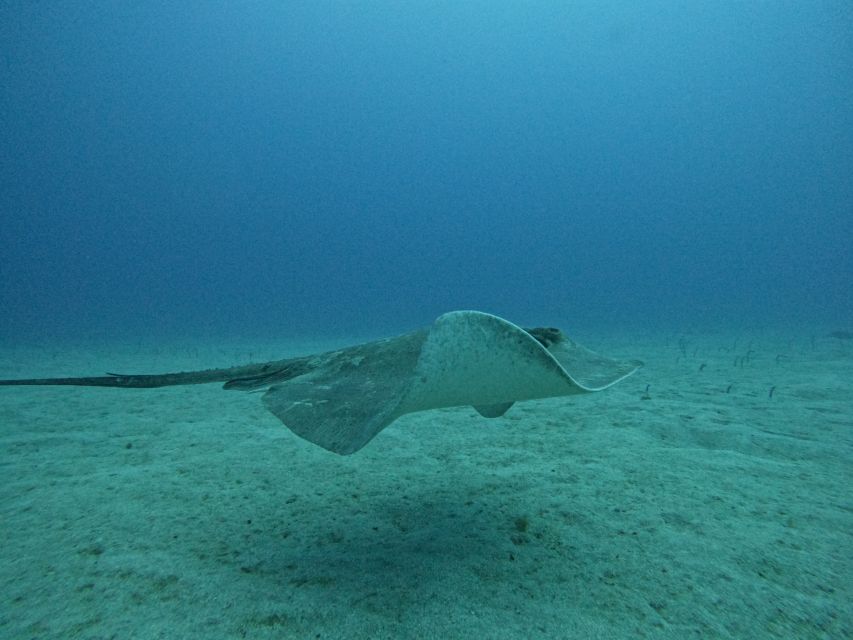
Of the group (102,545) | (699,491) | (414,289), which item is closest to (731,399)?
(699,491)

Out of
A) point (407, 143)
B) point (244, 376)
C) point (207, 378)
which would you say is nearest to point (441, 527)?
point (244, 376)

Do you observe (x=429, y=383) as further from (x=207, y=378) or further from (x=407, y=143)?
(x=407, y=143)

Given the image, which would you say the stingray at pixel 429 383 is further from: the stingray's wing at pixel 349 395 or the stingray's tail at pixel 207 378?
the stingray's tail at pixel 207 378

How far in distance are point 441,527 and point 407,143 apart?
387 ft

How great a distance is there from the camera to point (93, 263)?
88.9 metres

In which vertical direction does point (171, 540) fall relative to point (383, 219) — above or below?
below

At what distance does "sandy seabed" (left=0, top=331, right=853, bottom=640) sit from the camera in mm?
1562

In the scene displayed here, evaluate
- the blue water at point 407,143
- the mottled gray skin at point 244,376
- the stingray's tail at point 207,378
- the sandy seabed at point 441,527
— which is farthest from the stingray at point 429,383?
the blue water at point 407,143

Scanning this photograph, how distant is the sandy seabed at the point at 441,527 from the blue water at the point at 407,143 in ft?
216

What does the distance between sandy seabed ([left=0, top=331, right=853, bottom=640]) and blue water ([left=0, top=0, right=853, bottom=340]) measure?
65914mm

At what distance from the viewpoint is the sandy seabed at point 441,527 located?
1.56m

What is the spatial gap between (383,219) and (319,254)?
2404 centimetres

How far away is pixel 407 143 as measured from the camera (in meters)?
108

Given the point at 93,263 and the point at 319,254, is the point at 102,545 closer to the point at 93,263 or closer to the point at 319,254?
the point at 319,254
